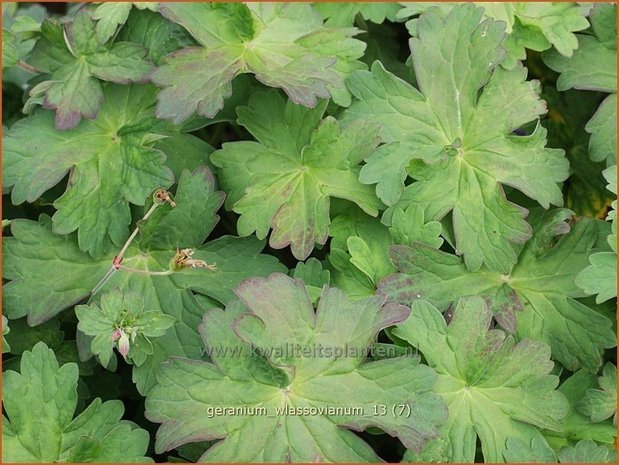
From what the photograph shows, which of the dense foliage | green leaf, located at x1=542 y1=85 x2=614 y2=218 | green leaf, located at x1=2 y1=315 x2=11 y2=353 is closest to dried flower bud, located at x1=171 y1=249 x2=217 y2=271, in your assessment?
the dense foliage

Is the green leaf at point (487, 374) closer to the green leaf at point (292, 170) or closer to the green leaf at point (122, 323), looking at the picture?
the green leaf at point (292, 170)

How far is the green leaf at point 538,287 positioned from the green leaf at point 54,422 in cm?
70

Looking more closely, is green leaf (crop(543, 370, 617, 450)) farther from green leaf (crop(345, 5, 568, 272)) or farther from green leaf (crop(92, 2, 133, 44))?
green leaf (crop(92, 2, 133, 44))

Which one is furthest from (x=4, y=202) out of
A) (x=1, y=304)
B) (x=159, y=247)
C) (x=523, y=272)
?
(x=523, y=272)

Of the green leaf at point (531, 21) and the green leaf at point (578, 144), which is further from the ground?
the green leaf at point (531, 21)

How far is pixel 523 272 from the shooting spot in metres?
1.97

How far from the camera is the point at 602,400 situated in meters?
1.83

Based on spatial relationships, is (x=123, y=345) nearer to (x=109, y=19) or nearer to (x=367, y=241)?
(x=367, y=241)

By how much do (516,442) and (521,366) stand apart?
0.58 feet

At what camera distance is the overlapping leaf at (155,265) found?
1918mm

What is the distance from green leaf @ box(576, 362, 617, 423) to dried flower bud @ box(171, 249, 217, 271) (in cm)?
98

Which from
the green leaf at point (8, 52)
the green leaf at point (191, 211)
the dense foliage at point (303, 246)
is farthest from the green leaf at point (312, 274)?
the green leaf at point (8, 52)

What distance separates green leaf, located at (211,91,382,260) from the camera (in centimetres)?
192

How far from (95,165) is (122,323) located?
501 millimetres
